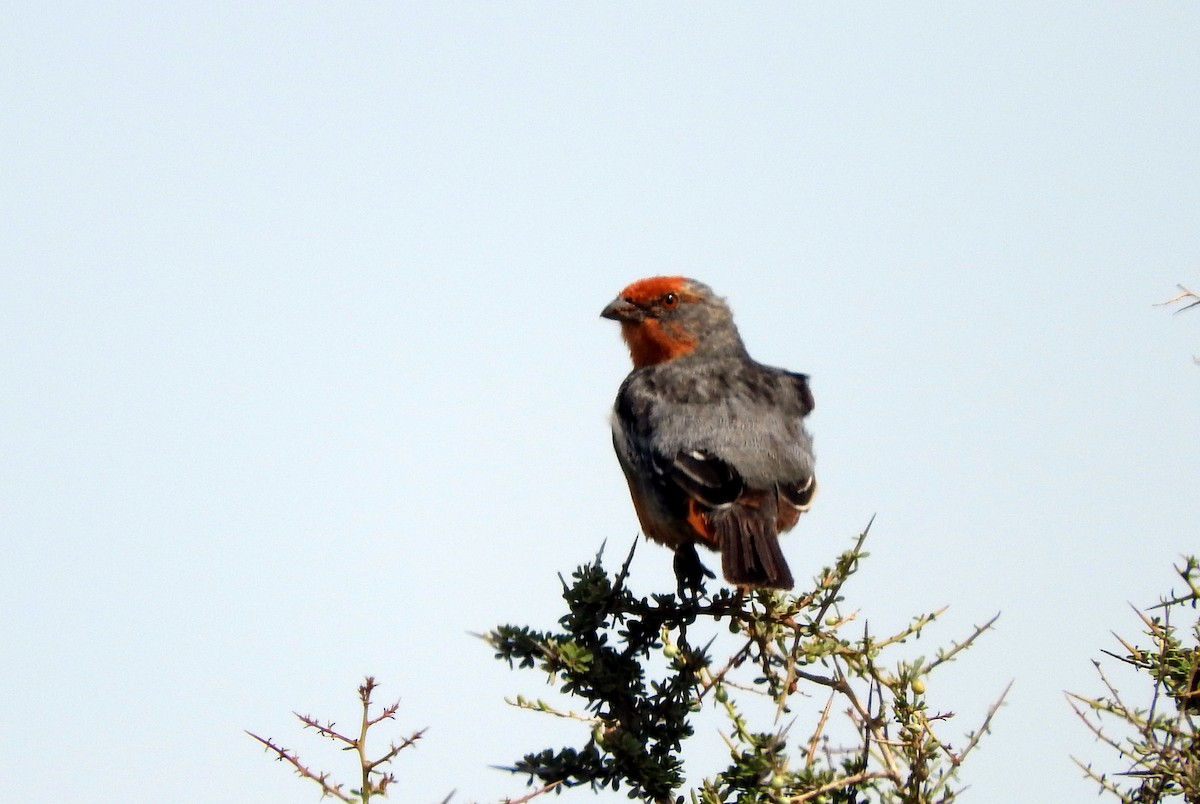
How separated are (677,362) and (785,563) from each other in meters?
2.29

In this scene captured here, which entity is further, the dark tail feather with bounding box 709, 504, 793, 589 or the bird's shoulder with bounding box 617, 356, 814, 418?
the bird's shoulder with bounding box 617, 356, 814, 418

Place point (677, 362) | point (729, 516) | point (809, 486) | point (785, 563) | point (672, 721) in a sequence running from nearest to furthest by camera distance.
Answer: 1. point (672, 721)
2. point (785, 563)
3. point (729, 516)
4. point (809, 486)
5. point (677, 362)

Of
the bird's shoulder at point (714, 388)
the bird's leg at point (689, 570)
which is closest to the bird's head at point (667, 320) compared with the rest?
the bird's shoulder at point (714, 388)

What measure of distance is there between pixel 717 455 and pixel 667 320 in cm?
175

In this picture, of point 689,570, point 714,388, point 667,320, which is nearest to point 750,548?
point 689,570

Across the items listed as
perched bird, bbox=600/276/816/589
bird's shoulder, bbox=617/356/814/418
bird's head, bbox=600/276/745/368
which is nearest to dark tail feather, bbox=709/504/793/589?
perched bird, bbox=600/276/816/589

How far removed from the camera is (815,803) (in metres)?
3.50

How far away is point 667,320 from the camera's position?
7605 millimetres

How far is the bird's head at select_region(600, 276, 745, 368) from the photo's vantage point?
7.56m

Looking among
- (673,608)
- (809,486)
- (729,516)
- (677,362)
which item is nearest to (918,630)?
(673,608)

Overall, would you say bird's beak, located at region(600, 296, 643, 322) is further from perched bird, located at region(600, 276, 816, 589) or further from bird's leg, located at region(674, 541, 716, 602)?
bird's leg, located at region(674, 541, 716, 602)

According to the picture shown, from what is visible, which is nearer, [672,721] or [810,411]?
[672,721]

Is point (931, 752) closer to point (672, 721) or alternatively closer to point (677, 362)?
point (672, 721)

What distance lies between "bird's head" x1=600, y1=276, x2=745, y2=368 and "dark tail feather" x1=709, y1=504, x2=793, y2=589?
197cm
